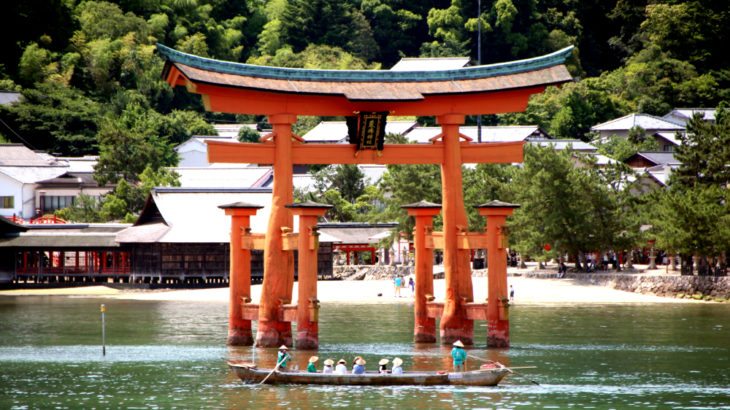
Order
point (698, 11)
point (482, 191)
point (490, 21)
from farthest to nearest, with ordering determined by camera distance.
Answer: point (490, 21), point (698, 11), point (482, 191)


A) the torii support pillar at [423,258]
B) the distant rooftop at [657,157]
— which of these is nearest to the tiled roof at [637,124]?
the distant rooftop at [657,157]

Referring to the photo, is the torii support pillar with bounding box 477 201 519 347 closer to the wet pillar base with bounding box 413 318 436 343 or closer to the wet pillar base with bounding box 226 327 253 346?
the wet pillar base with bounding box 413 318 436 343

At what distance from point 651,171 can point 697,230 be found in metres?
30.6

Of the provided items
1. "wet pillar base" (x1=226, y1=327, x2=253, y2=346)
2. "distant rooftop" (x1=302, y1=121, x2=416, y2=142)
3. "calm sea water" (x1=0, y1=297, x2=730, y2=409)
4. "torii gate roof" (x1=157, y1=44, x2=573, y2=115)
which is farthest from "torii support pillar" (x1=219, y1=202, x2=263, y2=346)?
"distant rooftop" (x1=302, y1=121, x2=416, y2=142)

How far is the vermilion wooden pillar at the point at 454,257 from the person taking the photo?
43.7 meters

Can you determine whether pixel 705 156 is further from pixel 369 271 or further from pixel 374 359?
pixel 374 359

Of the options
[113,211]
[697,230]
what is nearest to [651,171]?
[697,230]

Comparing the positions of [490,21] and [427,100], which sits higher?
[490,21]

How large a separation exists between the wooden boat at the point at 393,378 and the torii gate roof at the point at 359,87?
8.84m

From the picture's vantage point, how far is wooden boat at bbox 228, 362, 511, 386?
37250mm

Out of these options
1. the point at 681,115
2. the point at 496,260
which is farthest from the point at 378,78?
the point at 681,115

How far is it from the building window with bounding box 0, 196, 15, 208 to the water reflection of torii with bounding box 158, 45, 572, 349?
59485 millimetres

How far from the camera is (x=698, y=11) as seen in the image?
123312mm

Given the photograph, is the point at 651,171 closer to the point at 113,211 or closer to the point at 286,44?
the point at 113,211
